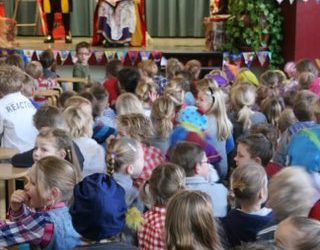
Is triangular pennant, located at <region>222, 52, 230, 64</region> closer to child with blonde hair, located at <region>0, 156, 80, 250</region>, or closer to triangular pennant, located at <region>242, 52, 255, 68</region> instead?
triangular pennant, located at <region>242, 52, 255, 68</region>

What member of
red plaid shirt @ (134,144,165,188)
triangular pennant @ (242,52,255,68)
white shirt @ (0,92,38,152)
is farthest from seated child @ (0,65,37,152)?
triangular pennant @ (242,52,255,68)

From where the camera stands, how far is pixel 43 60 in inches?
295

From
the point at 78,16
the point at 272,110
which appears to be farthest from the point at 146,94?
the point at 78,16

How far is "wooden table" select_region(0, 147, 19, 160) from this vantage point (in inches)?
145

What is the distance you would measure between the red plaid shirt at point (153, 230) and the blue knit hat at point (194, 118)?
1583 mm

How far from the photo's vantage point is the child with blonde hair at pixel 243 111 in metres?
4.52

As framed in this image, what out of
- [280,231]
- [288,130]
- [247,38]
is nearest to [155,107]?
[288,130]

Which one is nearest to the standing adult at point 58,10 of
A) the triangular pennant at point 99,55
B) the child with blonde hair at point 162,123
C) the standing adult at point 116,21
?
the standing adult at point 116,21

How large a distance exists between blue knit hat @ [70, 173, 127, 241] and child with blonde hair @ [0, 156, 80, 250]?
31cm

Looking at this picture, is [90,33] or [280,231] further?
[90,33]

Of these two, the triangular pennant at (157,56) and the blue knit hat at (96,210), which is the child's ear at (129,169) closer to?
the blue knit hat at (96,210)

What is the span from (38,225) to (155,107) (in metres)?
1.86

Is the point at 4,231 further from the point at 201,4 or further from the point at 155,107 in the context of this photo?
the point at 201,4

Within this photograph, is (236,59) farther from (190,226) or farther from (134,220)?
(190,226)
